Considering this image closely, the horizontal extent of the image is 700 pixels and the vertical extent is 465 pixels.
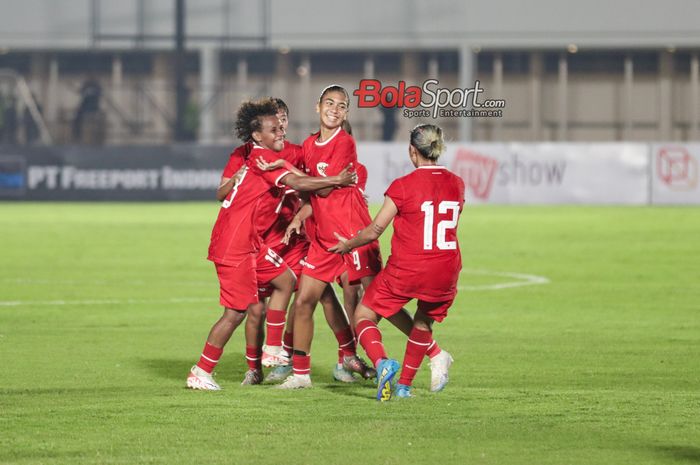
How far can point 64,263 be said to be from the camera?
22188 millimetres

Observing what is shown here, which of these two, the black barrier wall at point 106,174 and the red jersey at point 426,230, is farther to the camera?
the black barrier wall at point 106,174

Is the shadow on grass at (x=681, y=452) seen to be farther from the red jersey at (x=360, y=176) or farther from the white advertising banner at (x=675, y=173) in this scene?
the white advertising banner at (x=675, y=173)

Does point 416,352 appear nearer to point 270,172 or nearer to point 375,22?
point 270,172

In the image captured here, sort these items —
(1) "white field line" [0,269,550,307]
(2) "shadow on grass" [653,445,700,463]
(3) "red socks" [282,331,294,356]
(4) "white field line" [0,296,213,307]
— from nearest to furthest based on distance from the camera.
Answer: (2) "shadow on grass" [653,445,700,463] → (3) "red socks" [282,331,294,356] → (4) "white field line" [0,296,213,307] → (1) "white field line" [0,269,550,307]

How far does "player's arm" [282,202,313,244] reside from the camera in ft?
34.7

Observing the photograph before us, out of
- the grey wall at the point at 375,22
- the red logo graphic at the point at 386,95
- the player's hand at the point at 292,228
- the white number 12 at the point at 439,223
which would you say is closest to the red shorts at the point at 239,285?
the player's hand at the point at 292,228

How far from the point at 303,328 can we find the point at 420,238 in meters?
1.28

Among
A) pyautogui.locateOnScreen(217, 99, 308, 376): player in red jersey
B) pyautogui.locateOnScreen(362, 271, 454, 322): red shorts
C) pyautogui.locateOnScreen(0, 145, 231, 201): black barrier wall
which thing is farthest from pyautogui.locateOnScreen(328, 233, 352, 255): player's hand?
pyautogui.locateOnScreen(0, 145, 231, 201): black barrier wall

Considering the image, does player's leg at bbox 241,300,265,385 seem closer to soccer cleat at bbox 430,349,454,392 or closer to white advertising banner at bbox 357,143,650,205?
soccer cleat at bbox 430,349,454,392

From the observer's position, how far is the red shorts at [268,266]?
1077 centimetres

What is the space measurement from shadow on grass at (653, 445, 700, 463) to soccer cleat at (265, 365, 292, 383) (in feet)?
11.2

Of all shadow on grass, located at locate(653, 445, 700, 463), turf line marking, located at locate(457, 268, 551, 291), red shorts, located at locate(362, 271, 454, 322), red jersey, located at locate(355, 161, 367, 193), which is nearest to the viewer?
shadow on grass, located at locate(653, 445, 700, 463)

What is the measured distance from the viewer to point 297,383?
10148 millimetres

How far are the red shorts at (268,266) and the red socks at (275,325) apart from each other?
43 centimetres
